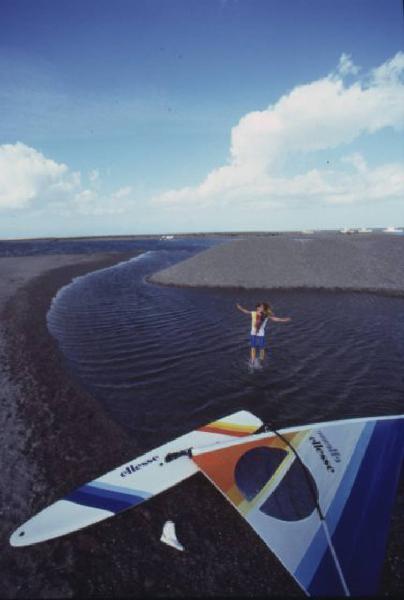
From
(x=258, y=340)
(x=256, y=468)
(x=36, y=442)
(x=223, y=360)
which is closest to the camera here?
(x=256, y=468)

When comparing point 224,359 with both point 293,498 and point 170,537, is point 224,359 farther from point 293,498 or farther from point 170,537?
point 170,537

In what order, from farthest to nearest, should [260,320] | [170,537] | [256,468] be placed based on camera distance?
[260,320] < [256,468] < [170,537]

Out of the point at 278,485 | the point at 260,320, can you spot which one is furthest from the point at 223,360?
the point at 278,485

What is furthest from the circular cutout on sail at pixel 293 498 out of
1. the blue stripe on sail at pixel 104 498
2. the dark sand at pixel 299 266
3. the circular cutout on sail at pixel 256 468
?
the dark sand at pixel 299 266

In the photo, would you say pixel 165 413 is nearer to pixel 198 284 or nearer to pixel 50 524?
pixel 50 524

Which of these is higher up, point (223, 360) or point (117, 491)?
point (223, 360)

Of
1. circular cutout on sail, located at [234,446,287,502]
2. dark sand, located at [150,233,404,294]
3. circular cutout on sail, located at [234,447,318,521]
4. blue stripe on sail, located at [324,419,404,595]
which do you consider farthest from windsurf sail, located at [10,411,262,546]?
dark sand, located at [150,233,404,294]

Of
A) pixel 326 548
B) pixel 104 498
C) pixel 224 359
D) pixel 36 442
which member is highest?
pixel 224 359

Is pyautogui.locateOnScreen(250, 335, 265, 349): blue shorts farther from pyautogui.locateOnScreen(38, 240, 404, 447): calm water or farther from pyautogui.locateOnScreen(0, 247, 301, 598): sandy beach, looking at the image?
pyautogui.locateOnScreen(0, 247, 301, 598): sandy beach
